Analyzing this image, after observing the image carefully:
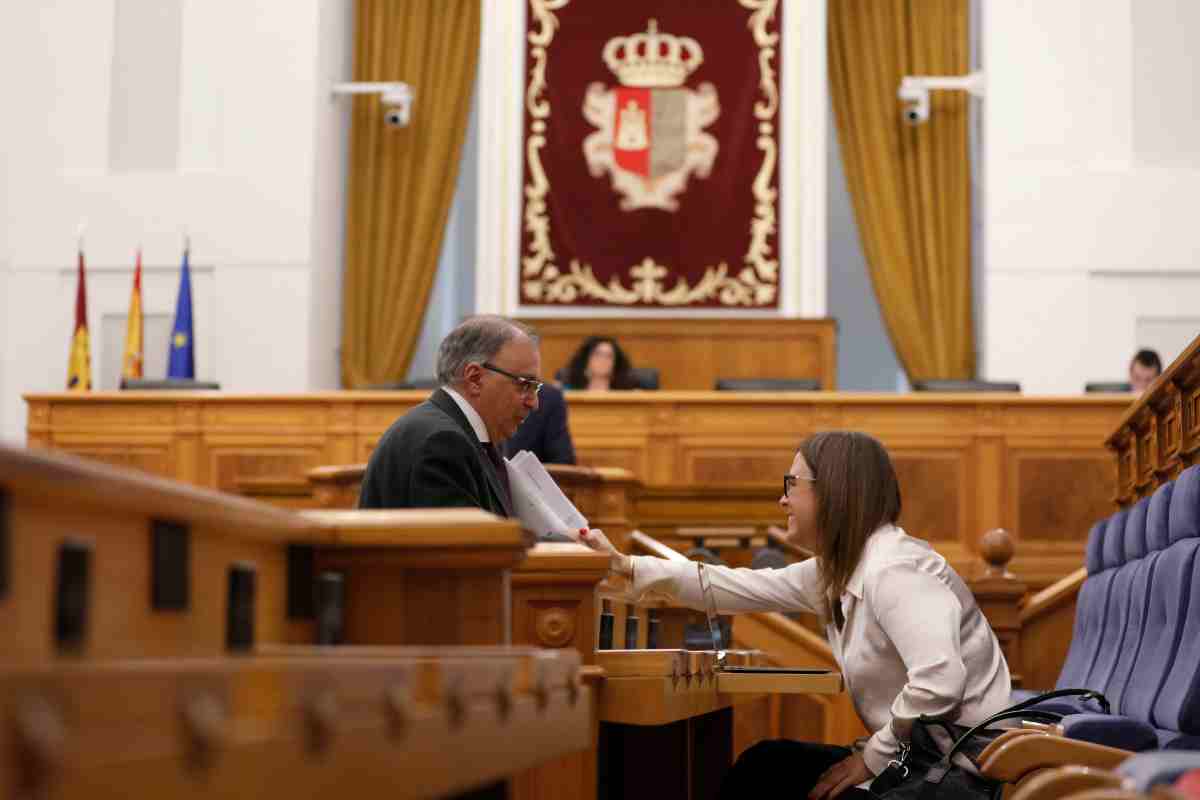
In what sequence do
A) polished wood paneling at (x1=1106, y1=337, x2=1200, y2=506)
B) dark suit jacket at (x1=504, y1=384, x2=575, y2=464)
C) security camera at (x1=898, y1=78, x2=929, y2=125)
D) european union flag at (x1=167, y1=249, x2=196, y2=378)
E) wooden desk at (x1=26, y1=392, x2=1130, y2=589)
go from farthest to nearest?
security camera at (x1=898, y1=78, x2=929, y2=125) < european union flag at (x1=167, y1=249, x2=196, y2=378) < wooden desk at (x1=26, y1=392, x2=1130, y2=589) < dark suit jacket at (x1=504, y1=384, x2=575, y2=464) < polished wood paneling at (x1=1106, y1=337, x2=1200, y2=506)

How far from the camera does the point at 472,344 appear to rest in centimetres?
331

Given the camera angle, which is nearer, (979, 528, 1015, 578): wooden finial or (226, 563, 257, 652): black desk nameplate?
(226, 563, 257, 652): black desk nameplate

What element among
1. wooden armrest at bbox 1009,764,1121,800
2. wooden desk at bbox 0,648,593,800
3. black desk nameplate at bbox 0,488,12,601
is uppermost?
black desk nameplate at bbox 0,488,12,601

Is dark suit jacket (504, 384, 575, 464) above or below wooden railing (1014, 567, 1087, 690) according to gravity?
above

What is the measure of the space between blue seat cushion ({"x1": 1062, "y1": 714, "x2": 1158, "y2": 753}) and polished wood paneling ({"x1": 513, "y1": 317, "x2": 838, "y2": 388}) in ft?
24.1

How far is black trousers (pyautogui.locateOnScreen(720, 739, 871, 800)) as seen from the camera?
3324 millimetres

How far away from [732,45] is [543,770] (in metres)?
9.22

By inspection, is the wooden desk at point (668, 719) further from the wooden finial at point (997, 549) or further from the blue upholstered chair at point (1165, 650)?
the wooden finial at point (997, 549)

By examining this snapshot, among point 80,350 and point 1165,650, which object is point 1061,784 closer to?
point 1165,650

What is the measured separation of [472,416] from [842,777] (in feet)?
3.19

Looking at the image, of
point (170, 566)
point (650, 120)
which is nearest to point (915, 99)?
point (650, 120)

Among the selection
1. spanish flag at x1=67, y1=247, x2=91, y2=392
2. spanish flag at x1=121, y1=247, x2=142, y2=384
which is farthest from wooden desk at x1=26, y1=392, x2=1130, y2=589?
spanish flag at x1=121, y1=247, x2=142, y2=384

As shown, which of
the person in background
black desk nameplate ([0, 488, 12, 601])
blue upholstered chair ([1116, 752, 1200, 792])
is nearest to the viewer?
black desk nameplate ([0, 488, 12, 601])

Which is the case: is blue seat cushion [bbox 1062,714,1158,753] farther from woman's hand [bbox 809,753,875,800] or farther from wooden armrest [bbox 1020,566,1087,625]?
wooden armrest [bbox 1020,566,1087,625]
